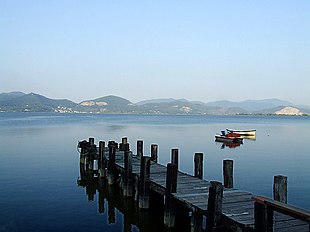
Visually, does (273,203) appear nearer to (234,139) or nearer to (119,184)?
(119,184)

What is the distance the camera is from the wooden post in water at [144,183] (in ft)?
55.4

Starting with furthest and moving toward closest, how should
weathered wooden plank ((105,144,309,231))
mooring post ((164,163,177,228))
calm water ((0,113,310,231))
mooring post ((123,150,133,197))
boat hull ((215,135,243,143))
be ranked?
1. boat hull ((215,135,243,143))
2. mooring post ((123,150,133,197))
3. calm water ((0,113,310,231))
4. mooring post ((164,163,177,228))
5. weathered wooden plank ((105,144,309,231))

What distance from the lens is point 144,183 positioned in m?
17.0

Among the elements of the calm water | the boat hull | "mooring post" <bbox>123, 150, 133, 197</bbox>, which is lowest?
the calm water

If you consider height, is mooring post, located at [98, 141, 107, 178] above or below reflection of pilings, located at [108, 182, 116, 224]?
above

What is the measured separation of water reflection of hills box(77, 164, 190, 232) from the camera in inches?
630

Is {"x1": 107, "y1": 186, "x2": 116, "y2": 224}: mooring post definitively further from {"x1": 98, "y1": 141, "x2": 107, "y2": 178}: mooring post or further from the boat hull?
the boat hull

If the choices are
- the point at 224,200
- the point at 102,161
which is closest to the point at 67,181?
the point at 102,161

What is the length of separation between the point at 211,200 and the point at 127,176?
862cm

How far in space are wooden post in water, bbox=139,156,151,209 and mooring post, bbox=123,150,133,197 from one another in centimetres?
204

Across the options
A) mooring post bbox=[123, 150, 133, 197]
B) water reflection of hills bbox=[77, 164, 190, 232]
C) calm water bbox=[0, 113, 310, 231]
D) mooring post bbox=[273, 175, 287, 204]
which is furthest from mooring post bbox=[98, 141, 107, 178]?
mooring post bbox=[273, 175, 287, 204]

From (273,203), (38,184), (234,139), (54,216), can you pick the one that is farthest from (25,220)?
(234,139)

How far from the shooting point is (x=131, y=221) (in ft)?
55.4

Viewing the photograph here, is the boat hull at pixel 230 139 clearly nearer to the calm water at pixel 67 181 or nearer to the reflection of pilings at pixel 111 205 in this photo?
the calm water at pixel 67 181
